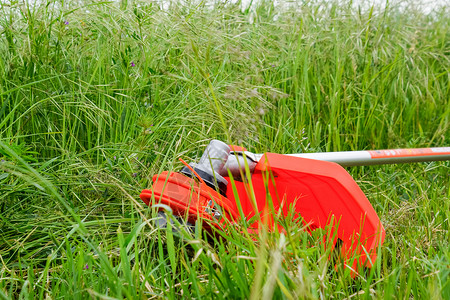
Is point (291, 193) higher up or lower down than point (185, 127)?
lower down

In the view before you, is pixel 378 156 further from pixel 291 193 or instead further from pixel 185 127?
pixel 185 127

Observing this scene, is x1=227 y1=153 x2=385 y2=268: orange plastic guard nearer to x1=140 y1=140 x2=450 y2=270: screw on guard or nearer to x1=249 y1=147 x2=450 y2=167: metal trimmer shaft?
x1=140 y1=140 x2=450 y2=270: screw on guard

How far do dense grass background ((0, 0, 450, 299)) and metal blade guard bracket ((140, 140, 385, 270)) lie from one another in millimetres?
68

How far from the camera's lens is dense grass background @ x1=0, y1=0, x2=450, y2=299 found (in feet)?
3.64

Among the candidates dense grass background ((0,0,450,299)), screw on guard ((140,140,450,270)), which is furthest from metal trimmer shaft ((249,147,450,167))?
dense grass background ((0,0,450,299))

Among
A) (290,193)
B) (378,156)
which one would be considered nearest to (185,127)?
(290,193)

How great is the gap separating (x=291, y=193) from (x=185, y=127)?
0.53 meters

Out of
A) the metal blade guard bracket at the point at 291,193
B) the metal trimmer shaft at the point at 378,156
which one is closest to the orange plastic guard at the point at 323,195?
the metal blade guard bracket at the point at 291,193

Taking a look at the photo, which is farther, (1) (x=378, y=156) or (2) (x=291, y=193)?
(1) (x=378, y=156)

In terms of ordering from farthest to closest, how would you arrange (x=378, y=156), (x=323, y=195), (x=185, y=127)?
(x=185, y=127)
(x=378, y=156)
(x=323, y=195)

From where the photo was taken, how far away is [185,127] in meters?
1.90

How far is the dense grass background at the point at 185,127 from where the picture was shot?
1110 mm

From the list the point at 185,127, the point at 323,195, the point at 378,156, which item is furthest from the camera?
the point at 185,127

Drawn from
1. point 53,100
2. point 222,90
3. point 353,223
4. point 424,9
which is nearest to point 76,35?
point 53,100
